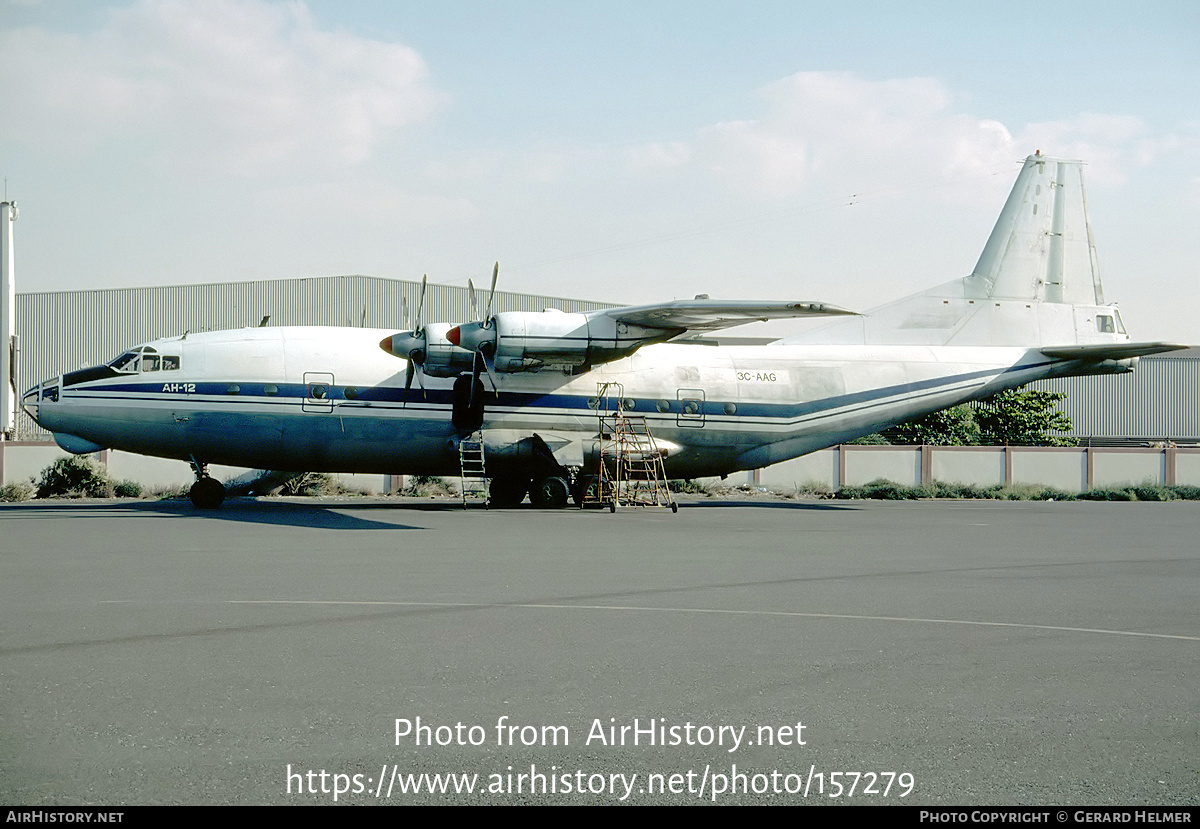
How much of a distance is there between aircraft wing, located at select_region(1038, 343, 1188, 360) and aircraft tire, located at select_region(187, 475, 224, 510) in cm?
2130

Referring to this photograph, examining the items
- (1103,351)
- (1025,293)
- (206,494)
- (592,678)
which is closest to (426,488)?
(206,494)

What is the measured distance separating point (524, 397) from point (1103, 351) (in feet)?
50.1

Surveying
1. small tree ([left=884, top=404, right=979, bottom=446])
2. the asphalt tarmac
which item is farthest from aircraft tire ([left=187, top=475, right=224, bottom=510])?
small tree ([left=884, top=404, right=979, bottom=446])

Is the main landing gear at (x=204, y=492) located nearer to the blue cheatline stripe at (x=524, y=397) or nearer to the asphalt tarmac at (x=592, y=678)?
the blue cheatline stripe at (x=524, y=397)

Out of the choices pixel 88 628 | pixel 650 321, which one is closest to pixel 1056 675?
pixel 88 628

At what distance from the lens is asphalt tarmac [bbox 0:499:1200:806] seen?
4578 mm

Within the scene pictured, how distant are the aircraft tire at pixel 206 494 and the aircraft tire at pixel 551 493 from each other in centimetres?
723

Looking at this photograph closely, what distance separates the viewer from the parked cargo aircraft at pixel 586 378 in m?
22.8

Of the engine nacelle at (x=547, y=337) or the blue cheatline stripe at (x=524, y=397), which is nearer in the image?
the blue cheatline stripe at (x=524, y=397)

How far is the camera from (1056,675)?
22.0 feet

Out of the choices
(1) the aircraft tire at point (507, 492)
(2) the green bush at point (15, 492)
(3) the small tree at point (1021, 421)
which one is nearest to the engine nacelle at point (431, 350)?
(1) the aircraft tire at point (507, 492)

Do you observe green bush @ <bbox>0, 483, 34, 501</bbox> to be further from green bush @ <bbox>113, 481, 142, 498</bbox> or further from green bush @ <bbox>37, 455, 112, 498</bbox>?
green bush @ <bbox>113, 481, 142, 498</bbox>
